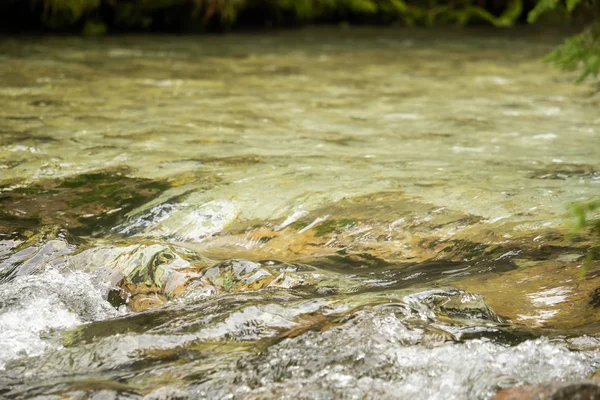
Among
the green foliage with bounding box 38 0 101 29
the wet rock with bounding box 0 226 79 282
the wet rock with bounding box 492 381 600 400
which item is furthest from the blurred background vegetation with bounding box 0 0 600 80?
the wet rock with bounding box 492 381 600 400

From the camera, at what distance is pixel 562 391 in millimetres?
1469

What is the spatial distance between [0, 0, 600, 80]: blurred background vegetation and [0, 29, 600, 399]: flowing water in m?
4.12

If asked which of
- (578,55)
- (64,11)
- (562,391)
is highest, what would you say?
(578,55)

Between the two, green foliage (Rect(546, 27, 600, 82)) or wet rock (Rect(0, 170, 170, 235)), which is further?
green foliage (Rect(546, 27, 600, 82))

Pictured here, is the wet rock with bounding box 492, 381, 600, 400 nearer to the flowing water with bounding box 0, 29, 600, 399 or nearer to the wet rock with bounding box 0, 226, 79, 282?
the flowing water with bounding box 0, 29, 600, 399

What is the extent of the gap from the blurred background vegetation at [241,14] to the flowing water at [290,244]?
4.12 metres

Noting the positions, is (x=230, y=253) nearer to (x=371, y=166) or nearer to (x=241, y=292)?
(x=241, y=292)

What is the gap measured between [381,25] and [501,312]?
10583 millimetres

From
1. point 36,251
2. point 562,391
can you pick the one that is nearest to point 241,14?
point 36,251

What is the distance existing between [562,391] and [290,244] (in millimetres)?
1403

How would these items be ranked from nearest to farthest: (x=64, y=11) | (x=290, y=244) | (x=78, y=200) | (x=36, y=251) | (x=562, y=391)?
(x=562, y=391), (x=36, y=251), (x=290, y=244), (x=78, y=200), (x=64, y=11)

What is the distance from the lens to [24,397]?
1677 millimetres

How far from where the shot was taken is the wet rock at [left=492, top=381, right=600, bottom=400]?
145 cm

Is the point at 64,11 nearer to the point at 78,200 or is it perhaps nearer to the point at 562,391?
the point at 78,200
